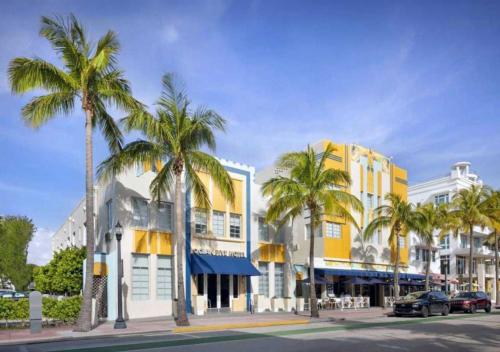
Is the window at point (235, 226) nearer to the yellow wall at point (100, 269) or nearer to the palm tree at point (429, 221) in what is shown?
the yellow wall at point (100, 269)

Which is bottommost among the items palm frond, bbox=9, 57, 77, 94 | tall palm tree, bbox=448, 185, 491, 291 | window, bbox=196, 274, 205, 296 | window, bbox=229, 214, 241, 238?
window, bbox=196, 274, 205, 296

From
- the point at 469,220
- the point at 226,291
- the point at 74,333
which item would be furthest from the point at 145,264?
the point at 469,220

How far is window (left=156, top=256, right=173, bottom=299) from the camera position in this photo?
28.3 meters

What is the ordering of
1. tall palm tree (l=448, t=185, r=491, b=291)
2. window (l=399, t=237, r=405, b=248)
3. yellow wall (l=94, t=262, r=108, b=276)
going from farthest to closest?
window (l=399, t=237, r=405, b=248), tall palm tree (l=448, t=185, r=491, b=291), yellow wall (l=94, t=262, r=108, b=276)

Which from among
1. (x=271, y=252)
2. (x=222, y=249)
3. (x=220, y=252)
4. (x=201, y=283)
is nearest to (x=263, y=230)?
(x=271, y=252)

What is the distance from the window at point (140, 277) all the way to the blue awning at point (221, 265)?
8.77ft

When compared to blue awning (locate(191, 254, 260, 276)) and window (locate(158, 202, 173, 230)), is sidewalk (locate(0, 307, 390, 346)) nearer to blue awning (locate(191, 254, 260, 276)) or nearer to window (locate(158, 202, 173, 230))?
blue awning (locate(191, 254, 260, 276))

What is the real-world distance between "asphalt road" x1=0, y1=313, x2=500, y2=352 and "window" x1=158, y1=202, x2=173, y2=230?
9.45 meters

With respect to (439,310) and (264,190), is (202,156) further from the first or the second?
(439,310)

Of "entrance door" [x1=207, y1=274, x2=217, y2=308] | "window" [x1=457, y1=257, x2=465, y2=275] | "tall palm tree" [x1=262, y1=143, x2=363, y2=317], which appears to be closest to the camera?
"tall palm tree" [x1=262, y1=143, x2=363, y2=317]

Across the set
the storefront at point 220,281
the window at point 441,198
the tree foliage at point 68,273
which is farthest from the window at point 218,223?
the window at point 441,198

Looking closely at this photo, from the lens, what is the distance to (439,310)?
30609 mm

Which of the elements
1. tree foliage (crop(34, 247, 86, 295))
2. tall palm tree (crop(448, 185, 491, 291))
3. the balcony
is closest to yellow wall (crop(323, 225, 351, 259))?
tall palm tree (crop(448, 185, 491, 291))

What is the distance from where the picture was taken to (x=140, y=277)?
2755 cm
